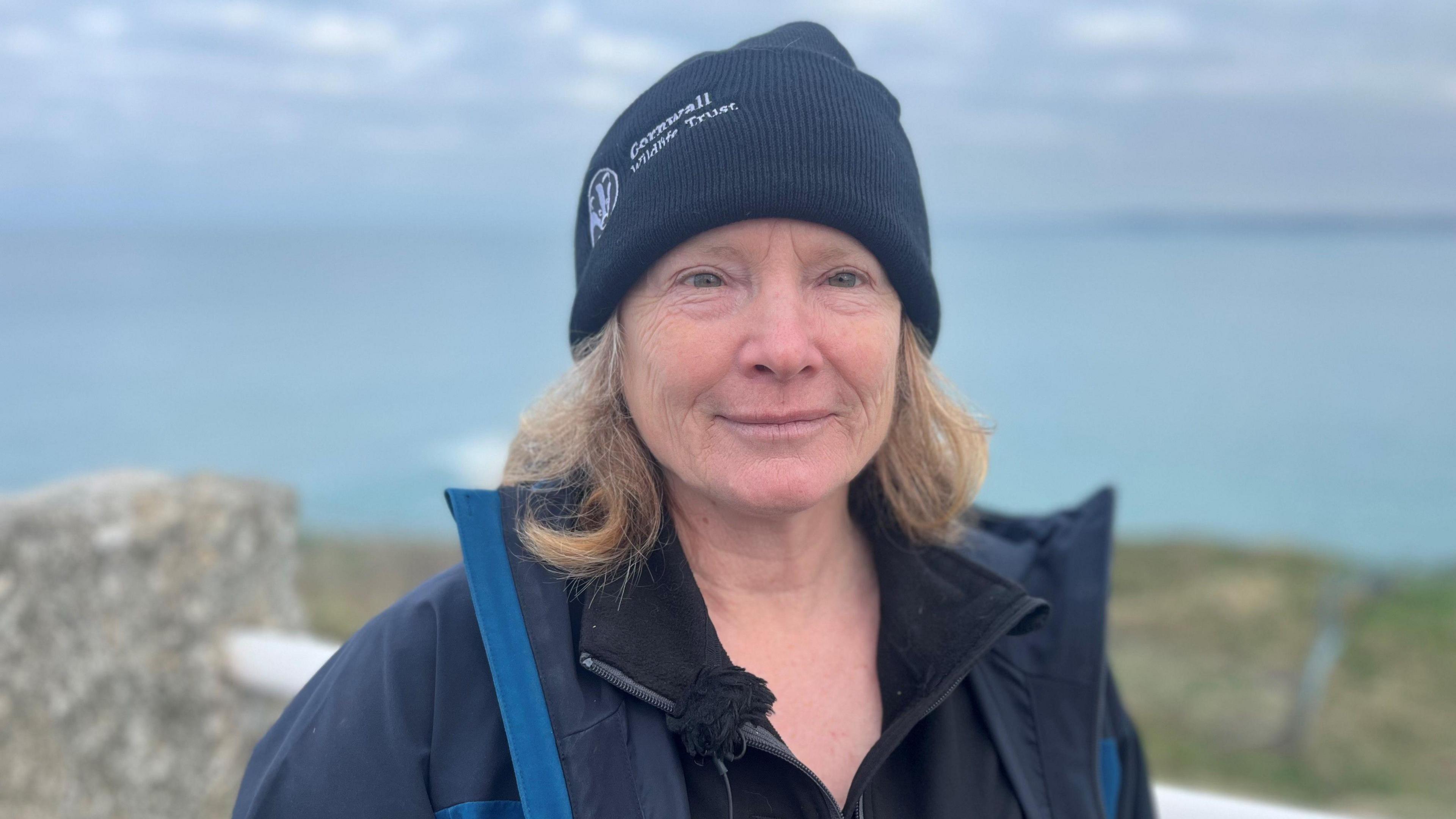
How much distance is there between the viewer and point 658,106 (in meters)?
1.81

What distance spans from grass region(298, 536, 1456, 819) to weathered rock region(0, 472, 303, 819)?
2392 millimetres

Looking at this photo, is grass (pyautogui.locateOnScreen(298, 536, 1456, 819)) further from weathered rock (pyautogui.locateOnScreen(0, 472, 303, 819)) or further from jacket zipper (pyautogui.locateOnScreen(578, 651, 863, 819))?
jacket zipper (pyautogui.locateOnScreen(578, 651, 863, 819))

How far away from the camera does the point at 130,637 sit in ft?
7.70

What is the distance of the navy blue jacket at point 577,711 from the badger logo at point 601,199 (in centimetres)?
52

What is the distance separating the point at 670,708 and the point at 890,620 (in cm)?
58

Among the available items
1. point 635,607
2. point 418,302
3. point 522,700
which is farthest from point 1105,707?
point 418,302

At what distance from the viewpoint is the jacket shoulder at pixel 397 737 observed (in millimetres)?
1415

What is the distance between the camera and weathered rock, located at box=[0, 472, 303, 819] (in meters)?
2.19

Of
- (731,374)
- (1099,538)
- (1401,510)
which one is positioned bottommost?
(1401,510)

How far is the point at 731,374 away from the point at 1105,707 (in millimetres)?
969

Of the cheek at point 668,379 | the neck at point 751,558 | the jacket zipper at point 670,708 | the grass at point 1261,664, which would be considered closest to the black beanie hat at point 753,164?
the cheek at point 668,379

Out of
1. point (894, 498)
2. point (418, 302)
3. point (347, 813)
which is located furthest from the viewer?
point (418, 302)

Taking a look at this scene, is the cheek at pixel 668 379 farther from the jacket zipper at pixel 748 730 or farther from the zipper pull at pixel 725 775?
the zipper pull at pixel 725 775

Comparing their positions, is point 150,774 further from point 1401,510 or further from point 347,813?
point 1401,510
